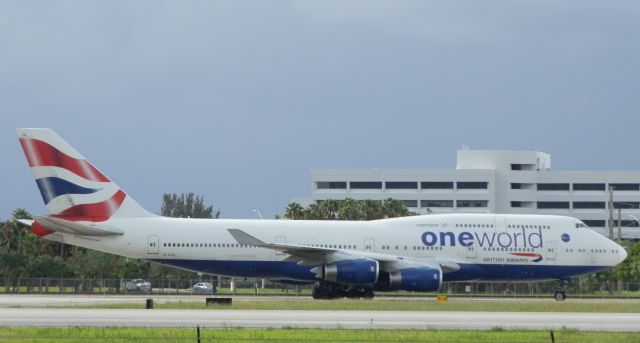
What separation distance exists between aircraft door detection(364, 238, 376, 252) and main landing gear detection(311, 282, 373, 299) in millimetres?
1657

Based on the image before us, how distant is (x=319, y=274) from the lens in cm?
4712

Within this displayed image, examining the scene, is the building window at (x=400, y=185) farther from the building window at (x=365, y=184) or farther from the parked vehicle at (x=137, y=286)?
the parked vehicle at (x=137, y=286)

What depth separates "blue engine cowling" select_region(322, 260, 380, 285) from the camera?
46.3 m

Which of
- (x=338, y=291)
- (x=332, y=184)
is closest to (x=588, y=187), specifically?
(x=332, y=184)

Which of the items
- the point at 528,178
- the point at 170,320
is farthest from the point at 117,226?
the point at 528,178

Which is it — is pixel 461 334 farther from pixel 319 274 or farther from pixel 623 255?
pixel 623 255

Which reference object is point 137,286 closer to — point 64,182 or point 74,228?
point 64,182

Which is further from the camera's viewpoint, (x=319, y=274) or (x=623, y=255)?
(x=623, y=255)

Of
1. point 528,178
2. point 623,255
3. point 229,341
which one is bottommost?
point 229,341

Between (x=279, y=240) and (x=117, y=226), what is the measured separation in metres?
6.44

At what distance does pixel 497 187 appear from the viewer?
420 feet

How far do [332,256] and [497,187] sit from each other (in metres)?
82.9

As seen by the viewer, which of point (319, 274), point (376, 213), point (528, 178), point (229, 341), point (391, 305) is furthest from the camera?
point (528, 178)

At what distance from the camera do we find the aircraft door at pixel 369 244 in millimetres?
49000
